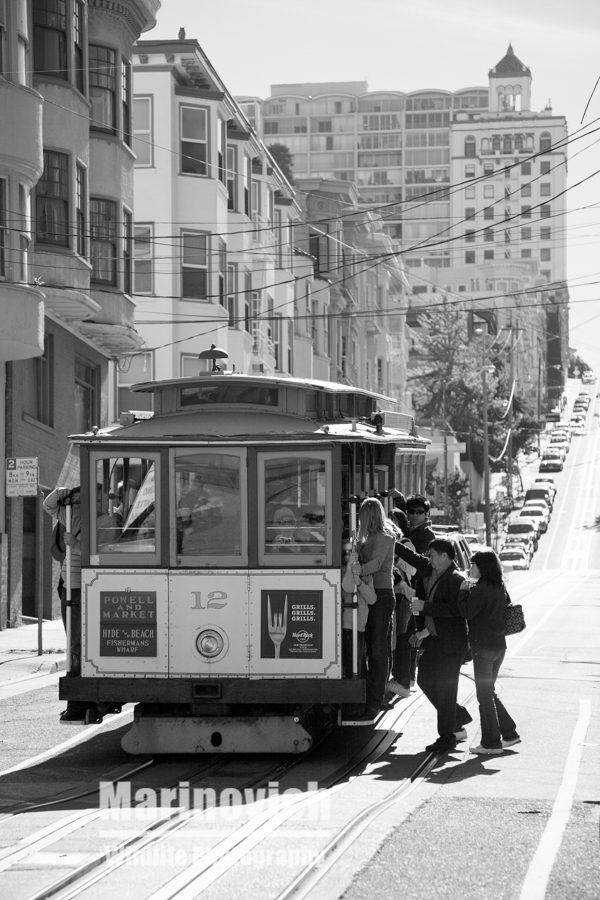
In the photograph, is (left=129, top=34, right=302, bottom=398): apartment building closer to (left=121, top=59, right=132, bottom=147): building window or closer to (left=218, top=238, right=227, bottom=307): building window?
(left=218, top=238, right=227, bottom=307): building window

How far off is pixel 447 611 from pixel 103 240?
60.7ft

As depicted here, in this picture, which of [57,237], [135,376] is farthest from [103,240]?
[135,376]

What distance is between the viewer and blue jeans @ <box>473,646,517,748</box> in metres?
11.8

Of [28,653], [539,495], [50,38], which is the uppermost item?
[50,38]

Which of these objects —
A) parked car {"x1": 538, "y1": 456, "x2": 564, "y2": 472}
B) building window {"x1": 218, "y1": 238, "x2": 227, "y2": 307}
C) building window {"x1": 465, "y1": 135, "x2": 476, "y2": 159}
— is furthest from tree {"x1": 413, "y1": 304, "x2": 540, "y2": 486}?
building window {"x1": 465, "y1": 135, "x2": 476, "y2": 159}

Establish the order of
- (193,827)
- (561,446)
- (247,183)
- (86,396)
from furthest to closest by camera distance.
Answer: (561,446), (247,183), (86,396), (193,827)

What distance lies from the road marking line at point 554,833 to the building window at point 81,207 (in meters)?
17.2

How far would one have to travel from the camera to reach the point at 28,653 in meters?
20.8

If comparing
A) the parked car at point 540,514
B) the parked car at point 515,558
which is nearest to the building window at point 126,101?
the parked car at point 515,558

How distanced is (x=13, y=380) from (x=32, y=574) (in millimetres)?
4041

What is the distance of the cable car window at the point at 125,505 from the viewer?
11.8 metres

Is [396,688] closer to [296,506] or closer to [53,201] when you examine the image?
[296,506]

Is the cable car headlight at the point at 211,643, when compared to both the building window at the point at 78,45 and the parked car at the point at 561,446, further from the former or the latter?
the parked car at the point at 561,446

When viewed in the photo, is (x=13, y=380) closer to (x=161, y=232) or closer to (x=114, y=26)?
(x=114, y=26)
